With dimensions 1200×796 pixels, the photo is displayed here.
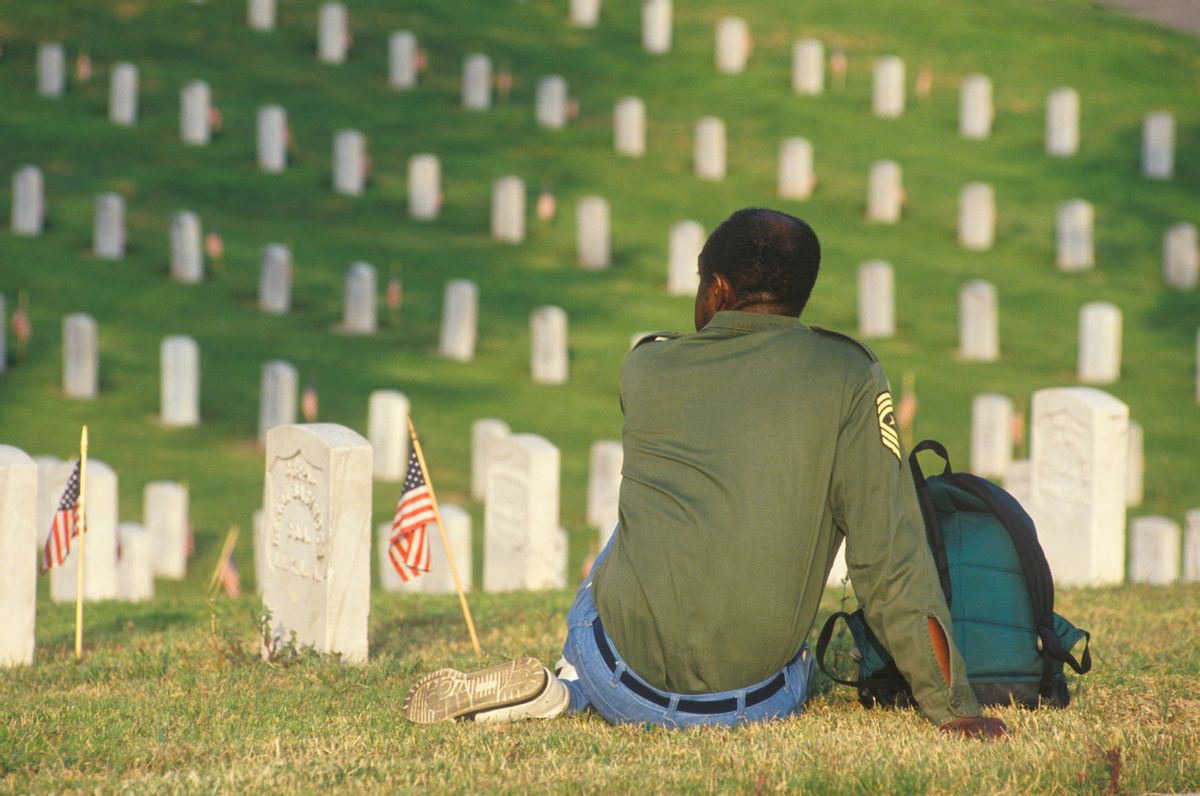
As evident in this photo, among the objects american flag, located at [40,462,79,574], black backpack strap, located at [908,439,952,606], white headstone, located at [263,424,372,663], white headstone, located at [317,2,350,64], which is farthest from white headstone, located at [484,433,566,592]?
white headstone, located at [317,2,350,64]

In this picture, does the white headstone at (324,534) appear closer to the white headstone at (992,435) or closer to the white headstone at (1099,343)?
the white headstone at (992,435)

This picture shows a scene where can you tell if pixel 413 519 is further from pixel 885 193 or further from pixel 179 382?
pixel 885 193

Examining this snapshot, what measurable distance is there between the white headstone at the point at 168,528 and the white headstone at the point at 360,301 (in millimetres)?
6430

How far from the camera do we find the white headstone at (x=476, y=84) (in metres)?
27.2

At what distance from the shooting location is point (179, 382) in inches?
602

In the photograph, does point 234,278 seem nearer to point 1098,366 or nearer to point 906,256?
point 906,256

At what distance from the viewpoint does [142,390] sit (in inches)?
638

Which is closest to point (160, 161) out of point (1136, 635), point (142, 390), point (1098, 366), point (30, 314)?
point (30, 314)

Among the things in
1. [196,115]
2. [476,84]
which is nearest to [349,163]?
[196,115]

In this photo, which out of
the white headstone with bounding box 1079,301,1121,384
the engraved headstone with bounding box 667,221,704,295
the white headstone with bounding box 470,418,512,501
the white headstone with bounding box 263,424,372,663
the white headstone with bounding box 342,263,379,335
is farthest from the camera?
the engraved headstone with bounding box 667,221,704,295

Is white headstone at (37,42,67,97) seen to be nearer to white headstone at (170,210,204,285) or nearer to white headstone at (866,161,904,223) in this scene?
white headstone at (170,210,204,285)

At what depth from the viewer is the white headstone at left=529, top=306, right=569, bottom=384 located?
663 inches

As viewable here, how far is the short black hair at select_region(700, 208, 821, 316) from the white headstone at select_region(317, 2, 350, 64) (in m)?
25.1

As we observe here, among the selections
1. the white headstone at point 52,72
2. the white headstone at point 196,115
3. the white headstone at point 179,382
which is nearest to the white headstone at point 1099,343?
the white headstone at point 179,382
